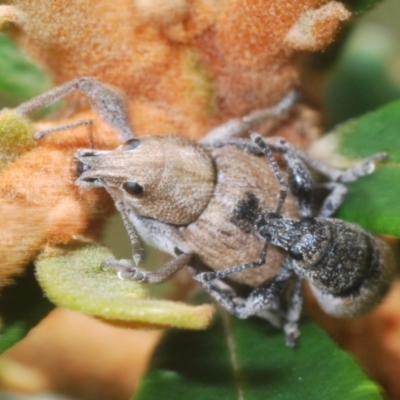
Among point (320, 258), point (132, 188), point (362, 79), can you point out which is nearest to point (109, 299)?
point (132, 188)

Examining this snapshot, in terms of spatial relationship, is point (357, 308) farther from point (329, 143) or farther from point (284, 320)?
point (329, 143)

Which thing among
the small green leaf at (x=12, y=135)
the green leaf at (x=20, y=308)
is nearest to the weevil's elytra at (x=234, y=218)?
the green leaf at (x=20, y=308)

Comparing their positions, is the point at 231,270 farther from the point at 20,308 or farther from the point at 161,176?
the point at 20,308

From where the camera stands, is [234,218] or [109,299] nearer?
[109,299]

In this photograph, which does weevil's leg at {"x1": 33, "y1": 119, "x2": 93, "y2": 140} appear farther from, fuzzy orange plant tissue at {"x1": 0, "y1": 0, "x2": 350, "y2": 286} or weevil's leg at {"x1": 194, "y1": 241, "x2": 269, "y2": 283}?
weevil's leg at {"x1": 194, "y1": 241, "x2": 269, "y2": 283}

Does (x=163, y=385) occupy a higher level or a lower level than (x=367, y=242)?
lower

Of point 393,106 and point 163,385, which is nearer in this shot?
point 163,385

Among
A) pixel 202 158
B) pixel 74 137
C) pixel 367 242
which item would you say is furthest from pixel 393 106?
pixel 74 137
